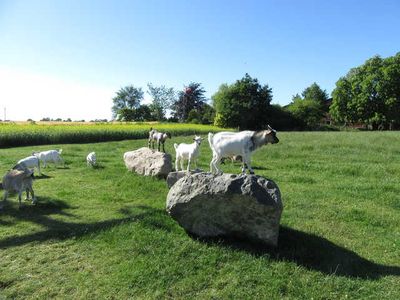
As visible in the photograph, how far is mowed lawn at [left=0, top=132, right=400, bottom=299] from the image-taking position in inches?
257

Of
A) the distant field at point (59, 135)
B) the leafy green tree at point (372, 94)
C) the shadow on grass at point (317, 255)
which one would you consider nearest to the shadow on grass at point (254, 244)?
the shadow on grass at point (317, 255)

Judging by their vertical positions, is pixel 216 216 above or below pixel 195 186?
below

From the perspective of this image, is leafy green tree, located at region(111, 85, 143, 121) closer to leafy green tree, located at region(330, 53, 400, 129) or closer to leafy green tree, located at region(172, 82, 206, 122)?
leafy green tree, located at region(172, 82, 206, 122)

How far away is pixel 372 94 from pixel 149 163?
5978 cm

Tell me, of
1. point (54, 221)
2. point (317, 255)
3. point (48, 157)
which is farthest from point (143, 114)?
point (317, 255)

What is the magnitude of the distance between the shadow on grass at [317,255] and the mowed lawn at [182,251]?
0.07 ft

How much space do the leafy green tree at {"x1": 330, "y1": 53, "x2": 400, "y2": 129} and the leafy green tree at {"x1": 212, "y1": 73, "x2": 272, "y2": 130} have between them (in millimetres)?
14823

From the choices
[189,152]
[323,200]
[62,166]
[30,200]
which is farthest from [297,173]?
[62,166]

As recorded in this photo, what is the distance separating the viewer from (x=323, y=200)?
1139 cm

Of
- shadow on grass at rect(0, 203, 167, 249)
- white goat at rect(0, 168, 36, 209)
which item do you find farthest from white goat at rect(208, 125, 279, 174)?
white goat at rect(0, 168, 36, 209)

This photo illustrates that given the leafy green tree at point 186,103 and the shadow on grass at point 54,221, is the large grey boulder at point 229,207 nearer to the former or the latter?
the shadow on grass at point 54,221

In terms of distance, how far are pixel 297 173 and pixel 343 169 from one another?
7.36ft

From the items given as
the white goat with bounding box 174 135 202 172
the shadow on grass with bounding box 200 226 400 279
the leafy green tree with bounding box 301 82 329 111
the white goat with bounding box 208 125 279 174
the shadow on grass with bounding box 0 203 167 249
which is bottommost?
the shadow on grass with bounding box 200 226 400 279

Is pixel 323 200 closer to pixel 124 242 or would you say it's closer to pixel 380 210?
pixel 380 210
